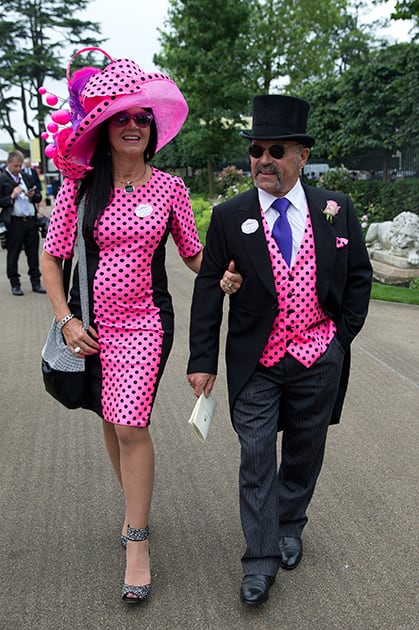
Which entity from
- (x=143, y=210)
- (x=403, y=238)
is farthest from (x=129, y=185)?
(x=403, y=238)

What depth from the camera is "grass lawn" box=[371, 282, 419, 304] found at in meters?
8.86

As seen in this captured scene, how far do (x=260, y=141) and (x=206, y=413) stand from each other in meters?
1.09

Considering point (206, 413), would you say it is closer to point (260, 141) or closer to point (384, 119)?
point (260, 141)

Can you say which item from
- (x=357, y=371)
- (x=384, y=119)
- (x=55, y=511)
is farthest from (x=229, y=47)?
(x=55, y=511)

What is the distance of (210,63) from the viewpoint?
26516 millimetres

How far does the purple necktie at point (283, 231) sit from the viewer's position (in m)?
2.77

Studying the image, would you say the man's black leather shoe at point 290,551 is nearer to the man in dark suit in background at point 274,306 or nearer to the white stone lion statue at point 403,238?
the man in dark suit in background at point 274,306

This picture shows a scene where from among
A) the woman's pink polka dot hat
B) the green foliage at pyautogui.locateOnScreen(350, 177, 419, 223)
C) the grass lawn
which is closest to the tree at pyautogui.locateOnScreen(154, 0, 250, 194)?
the green foliage at pyautogui.locateOnScreen(350, 177, 419, 223)

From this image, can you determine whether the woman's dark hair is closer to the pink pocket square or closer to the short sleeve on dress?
the short sleeve on dress

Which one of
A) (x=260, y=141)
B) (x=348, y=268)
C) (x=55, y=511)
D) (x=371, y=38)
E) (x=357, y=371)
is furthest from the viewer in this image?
(x=371, y=38)

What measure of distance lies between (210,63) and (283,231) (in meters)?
25.4

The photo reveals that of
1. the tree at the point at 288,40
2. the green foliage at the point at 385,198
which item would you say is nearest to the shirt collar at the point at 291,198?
the green foliage at the point at 385,198

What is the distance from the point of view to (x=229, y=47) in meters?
27.1

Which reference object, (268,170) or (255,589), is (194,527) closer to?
(255,589)
